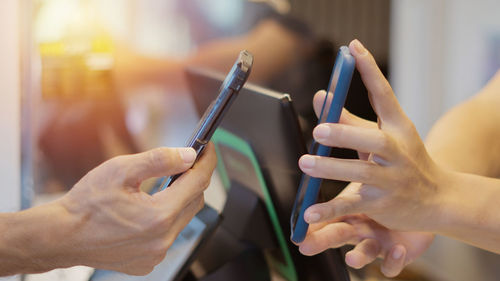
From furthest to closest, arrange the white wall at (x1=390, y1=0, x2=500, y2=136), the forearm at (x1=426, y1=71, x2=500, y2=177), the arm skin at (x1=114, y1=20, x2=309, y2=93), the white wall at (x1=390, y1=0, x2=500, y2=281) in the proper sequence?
1. the white wall at (x1=390, y1=0, x2=500, y2=136)
2. the white wall at (x1=390, y1=0, x2=500, y2=281)
3. the arm skin at (x1=114, y1=20, x2=309, y2=93)
4. the forearm at (x1=426, y1=71, x2=500, y2=177)

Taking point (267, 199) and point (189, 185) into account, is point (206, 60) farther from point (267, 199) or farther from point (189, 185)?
point (189, 185)

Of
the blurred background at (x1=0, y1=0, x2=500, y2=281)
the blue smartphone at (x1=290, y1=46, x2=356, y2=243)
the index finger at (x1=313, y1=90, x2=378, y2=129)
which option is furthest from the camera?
the blurred background at (x1=0, y1=0, x2=500, y2=281)

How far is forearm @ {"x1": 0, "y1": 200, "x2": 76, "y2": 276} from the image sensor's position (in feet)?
1.96

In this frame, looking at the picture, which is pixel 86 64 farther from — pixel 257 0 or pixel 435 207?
pixel 435 207

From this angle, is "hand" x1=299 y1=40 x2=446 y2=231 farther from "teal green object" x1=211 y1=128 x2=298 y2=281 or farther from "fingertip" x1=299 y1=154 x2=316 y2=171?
"teal green object" x1=211 y1=128 x2=298 y2=281

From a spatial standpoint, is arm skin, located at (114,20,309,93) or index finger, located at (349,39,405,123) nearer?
index finger, located at (349,39,405,123)

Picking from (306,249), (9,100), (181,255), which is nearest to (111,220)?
(181,255)

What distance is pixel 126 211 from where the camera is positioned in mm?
583

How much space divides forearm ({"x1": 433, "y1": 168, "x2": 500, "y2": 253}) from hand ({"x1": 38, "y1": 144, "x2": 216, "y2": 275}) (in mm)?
312

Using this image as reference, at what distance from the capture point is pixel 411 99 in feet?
8.22

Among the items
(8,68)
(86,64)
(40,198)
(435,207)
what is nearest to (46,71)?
(86,64)

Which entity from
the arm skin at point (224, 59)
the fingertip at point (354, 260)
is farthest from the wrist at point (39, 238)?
the arm skin at point (224, 59)

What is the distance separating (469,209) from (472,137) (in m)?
0.33

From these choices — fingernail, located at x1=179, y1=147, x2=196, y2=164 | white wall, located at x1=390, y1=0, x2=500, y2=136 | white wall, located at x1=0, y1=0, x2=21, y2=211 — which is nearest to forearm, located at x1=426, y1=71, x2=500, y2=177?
fingernail, located at x1=179, y1=147, x2=196, y2=164
